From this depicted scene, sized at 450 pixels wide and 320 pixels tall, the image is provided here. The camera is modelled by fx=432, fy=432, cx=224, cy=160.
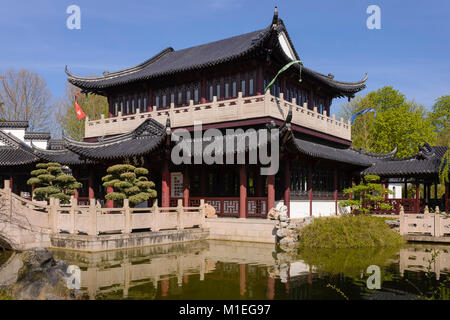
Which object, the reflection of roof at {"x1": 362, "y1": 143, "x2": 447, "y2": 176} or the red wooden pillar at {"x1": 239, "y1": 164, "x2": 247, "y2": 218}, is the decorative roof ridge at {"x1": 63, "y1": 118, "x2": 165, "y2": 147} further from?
the reflection of roof at {"x1": 362, "y1": 143, "x2": 447, "y2": 176}

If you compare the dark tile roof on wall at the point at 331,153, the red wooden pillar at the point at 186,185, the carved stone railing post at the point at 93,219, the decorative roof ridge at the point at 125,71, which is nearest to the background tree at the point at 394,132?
the dark tile roof on wall at the point at 331,153

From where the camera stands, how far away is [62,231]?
1666cm

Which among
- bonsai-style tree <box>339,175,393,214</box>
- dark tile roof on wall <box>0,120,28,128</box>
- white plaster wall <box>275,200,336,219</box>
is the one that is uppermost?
dark tile roof on wall <box>0,120,28,128</box>

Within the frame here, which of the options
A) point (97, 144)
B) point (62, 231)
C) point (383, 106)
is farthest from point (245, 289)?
point (383, 106)

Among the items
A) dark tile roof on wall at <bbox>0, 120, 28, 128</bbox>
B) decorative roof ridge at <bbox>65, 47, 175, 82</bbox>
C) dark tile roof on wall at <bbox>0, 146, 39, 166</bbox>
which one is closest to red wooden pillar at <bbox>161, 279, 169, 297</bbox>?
dark tile roof on wall at <bbox>0, 146, 39, 166</bbox>

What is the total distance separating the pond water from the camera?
876 cm

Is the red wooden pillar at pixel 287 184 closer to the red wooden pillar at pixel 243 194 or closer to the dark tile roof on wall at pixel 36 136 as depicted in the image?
the red wooden pillar at pixel 243 194

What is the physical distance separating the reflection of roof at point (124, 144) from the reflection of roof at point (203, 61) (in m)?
3.43

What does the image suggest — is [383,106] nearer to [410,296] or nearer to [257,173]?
[257,173]

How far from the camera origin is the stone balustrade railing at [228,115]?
62.6 ft

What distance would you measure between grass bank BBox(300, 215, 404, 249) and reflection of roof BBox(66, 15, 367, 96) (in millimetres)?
8071

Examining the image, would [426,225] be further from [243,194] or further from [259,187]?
[243,194]

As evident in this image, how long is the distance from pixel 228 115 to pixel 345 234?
7467 mm
